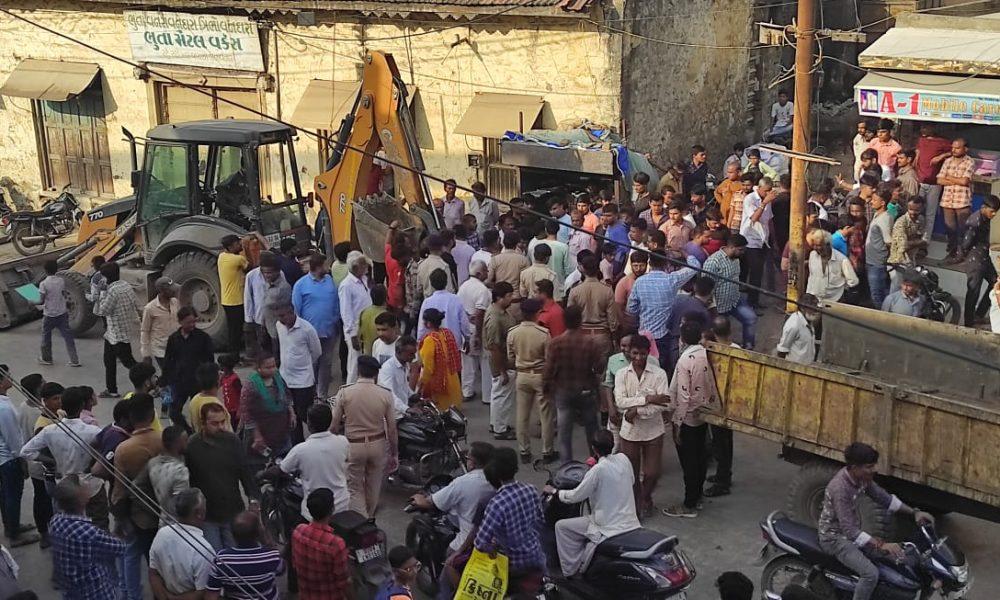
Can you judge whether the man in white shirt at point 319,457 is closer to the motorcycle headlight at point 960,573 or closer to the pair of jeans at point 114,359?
the motorcycle headlight at point 960,573

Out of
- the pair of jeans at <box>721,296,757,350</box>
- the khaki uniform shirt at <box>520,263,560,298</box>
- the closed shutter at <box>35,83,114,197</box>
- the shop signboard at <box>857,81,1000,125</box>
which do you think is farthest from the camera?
the closed shutter at <box>35,83,114,197</box>

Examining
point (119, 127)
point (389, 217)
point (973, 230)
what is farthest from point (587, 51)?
point (119, 127)

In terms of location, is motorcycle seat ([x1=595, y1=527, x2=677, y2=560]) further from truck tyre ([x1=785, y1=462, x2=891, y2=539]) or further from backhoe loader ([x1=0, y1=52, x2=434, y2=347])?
backhoe loader ([x1=0, y1=52, x2=434, y2=347])

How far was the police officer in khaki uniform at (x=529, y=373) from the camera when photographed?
9883 mm

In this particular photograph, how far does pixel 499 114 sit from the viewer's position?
17.6 metres

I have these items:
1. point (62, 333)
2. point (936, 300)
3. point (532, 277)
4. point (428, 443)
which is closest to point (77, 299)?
point (62, 333)

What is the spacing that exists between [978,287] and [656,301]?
4.36 meters

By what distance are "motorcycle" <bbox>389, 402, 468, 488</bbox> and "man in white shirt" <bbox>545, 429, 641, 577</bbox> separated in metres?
1.90

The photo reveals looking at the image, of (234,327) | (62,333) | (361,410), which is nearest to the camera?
(361,410)

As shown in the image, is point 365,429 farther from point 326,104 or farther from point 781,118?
point 781,118

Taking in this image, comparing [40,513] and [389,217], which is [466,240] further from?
[40,513]

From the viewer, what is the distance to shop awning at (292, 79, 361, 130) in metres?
19.1

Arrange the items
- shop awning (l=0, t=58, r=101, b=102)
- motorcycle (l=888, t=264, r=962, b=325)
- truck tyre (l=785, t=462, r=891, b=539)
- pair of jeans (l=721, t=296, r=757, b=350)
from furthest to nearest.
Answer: shop awning (l=0, t=58, r=101, b=102) → motorcycle (l=888, t=264, r=962, b=325) → pair of jeans (l=721, t=296, r=757, b=350) → truck tyre (l=785, t=462, r=891, b=539)

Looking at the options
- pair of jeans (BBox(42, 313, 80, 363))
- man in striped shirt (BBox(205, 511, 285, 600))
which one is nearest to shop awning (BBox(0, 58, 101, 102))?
pair of jeans (BBox(42, 313, 80, 363))
